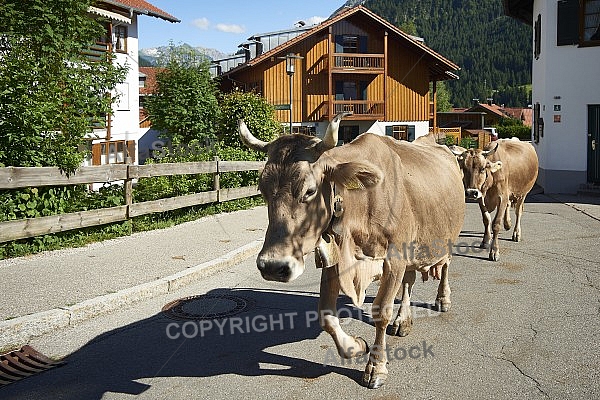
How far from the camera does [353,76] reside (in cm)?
4081

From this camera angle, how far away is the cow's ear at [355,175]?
13.8 ft

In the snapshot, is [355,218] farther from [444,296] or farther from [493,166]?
→ [493,166]

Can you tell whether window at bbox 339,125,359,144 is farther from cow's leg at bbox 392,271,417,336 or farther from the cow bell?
the cow bell

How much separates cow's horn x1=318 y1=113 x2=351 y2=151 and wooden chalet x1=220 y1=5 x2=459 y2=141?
111ft

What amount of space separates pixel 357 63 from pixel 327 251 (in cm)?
3737

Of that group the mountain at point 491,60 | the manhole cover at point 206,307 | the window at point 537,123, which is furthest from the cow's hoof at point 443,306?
the mountain at point 491,60

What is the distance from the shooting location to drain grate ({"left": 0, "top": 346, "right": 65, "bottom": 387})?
4855 millimetres

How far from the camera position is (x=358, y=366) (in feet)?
16.5

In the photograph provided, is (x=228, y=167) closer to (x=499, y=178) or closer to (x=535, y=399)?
(x=499, y=178)

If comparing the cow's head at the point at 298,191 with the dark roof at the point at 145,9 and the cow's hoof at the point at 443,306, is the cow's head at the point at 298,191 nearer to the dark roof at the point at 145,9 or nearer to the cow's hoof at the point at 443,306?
the cow's hoof at the point at 443,306

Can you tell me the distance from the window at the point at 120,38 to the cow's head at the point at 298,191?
1037 inches

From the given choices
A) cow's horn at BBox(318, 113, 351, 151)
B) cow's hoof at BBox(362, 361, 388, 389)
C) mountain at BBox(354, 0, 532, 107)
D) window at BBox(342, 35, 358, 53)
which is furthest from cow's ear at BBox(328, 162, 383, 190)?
mountain at BBox(354, 0, 532, 107)

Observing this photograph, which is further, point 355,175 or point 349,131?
point 349,131

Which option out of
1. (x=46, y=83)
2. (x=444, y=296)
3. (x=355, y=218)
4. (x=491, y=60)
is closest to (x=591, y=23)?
(x=444, y=296)
